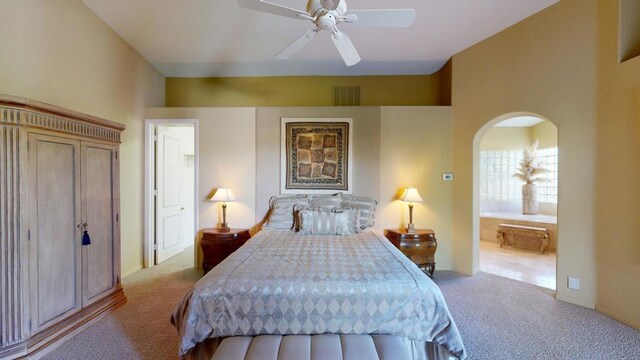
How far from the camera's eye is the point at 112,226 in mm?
2682

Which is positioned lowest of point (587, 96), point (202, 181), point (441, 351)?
point (441, 351)

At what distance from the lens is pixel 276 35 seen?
3340 millimetres

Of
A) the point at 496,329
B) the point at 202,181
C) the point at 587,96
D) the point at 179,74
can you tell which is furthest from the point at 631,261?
the point at 179,74

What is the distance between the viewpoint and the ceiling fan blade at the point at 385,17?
185cm

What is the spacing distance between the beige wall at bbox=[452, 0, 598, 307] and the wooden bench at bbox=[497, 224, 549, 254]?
2019 millimetres

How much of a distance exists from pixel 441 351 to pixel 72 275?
304 cm

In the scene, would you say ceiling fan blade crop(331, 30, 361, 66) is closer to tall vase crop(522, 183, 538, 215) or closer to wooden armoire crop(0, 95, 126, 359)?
wooden armoire crop(0, 95, 126, 359)

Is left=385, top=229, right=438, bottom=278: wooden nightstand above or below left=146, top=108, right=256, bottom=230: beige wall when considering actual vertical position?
below

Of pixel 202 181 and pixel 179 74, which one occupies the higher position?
pixel 179 74

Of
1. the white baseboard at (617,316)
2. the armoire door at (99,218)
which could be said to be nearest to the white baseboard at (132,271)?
the armoire door at (99,218)

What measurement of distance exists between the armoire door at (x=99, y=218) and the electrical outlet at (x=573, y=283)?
16.2 feet

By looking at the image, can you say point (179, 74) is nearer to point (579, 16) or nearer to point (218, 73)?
point (218, 73)

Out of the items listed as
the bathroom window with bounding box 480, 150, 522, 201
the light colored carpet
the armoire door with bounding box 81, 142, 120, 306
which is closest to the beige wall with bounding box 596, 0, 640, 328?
the light colored carpet

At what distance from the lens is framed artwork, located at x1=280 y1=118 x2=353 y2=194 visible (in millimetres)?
3877
